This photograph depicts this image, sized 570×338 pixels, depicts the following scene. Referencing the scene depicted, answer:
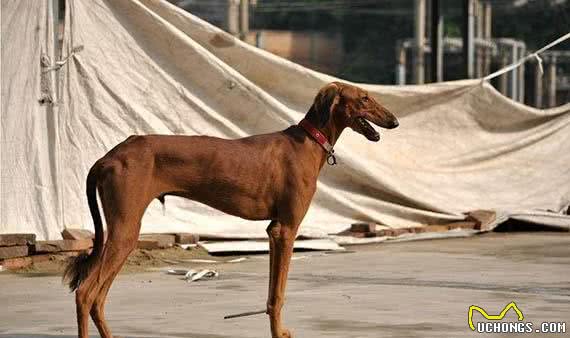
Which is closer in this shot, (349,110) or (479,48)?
(349,110)

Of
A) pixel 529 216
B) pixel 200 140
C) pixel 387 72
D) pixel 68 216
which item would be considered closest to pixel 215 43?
pixel 68 216

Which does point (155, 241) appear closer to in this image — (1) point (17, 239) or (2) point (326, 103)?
(1) point (17, 239)

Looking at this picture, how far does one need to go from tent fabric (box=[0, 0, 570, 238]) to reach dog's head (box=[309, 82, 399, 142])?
3949 millimetres

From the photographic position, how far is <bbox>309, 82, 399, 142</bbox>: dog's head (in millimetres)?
7387

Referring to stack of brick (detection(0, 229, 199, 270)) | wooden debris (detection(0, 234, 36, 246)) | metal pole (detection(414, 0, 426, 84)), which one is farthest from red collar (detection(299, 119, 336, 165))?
metal pole (detection(414, 0, 426, 84))

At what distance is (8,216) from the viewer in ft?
34.6

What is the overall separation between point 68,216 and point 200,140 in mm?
4208

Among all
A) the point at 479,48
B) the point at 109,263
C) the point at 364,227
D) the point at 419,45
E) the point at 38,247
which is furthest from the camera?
the point at 479,48

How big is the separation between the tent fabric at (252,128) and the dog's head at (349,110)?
13.0 feet

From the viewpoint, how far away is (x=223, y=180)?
23.2 ft

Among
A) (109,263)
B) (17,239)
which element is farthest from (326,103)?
(17,239)

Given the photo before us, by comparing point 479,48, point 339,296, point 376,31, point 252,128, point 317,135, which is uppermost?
point 317,135

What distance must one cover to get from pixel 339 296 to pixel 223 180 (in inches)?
73.6

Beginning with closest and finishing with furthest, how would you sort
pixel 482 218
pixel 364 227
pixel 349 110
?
1. pixel 349 110
2. pixel 364 227
3. pixel 482 218
